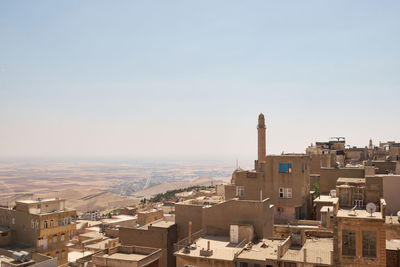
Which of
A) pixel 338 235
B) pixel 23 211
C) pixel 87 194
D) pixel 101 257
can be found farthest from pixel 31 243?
pixel 87 194

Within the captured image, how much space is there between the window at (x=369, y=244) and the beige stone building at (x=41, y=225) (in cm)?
2834

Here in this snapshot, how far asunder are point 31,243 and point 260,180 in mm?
23233

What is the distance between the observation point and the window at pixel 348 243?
1908cm

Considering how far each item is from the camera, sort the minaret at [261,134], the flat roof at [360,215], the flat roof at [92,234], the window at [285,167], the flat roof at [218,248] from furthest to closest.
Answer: the minaret at [261,134], the flat roof at [92,234], the window at [285,167], the flat roof at [218,248], the flat roof at [360,215]

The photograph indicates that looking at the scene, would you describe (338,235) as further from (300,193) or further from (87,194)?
(87,194)

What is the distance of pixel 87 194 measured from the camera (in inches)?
7249

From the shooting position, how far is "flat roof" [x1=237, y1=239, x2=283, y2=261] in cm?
2148

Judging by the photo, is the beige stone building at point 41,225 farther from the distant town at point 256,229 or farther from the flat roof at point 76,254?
the flat roof at point 76,254

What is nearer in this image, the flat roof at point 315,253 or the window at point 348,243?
the window at point 348,243

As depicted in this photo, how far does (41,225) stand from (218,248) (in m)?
20.2

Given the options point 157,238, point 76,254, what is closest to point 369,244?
point 157,238

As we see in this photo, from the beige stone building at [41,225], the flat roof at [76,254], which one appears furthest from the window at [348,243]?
the beige stone building at [41,225]

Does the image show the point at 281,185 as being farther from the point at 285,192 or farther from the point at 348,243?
the point at 348,243

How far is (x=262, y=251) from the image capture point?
22.8 m
